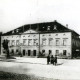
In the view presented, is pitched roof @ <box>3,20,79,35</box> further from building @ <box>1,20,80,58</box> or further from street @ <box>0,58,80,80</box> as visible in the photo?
street @ <box>0,58,80,80</box>

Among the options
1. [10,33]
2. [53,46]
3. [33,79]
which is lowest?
[33,79]

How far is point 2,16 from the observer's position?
28.3ft

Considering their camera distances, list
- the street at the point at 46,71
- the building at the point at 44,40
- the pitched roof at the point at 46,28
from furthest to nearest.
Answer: the pitched roof at the point at 46,28, the building at the point at 44,40, the street at the point at 46,71

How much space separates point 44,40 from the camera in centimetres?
2333

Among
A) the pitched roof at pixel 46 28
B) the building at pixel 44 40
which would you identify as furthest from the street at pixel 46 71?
the pitched roof at pixel 46 28

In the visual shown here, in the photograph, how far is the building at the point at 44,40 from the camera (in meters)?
21.9

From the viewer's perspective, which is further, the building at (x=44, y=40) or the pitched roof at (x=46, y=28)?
the pitched roof at (x=46, y=28)

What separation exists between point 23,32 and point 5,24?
15.7 meters

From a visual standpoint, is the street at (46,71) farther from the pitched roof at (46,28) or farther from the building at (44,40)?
the pitched roof at (46,28)

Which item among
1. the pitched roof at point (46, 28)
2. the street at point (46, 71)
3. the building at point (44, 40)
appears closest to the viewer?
the street at point (46, 71)

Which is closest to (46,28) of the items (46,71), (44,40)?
(44,40)

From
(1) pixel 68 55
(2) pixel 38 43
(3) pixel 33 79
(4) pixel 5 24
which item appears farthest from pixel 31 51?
(3) pixel 33 79

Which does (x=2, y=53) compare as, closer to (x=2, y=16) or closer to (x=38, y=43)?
(x=38, y=43)

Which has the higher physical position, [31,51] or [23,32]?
[23,32]
